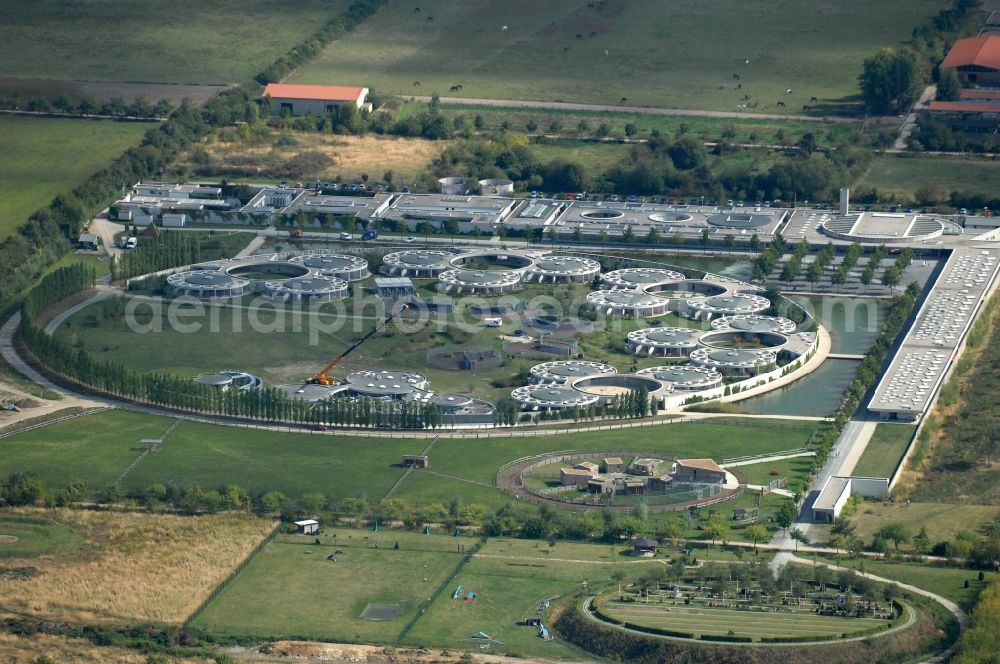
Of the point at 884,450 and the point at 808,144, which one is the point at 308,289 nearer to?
the point at 884,450

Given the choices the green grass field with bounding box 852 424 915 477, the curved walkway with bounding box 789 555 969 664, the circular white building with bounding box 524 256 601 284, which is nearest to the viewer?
the curved walkway with bounding box 789 555 969 664

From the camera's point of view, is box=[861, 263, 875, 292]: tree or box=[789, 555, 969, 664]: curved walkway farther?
box=[861, 263, 875, 292]: tree

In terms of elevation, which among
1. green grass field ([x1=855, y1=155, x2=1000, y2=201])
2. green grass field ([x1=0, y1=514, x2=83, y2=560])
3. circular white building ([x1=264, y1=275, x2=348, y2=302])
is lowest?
green grass field ([x1=0, y1=514, x2=83, y2=560])

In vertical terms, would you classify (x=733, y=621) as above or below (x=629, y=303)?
below

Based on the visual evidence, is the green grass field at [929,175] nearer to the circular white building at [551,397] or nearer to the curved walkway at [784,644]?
the circular white building at [551,397]

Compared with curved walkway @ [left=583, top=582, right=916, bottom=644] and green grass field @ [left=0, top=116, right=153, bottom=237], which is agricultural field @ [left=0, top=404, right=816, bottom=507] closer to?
curved walkway @ [left=583, top=582, right=916, bottom=644]

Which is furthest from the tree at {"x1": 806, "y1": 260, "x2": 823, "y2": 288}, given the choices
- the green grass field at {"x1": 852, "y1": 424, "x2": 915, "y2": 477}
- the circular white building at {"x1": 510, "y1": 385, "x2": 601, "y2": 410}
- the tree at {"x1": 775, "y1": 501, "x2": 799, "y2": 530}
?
the tree at {"x1": 775, "y1": 501, "x2": 799, "y2": 530}

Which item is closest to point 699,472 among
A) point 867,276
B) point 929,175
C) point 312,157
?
point 867,276
